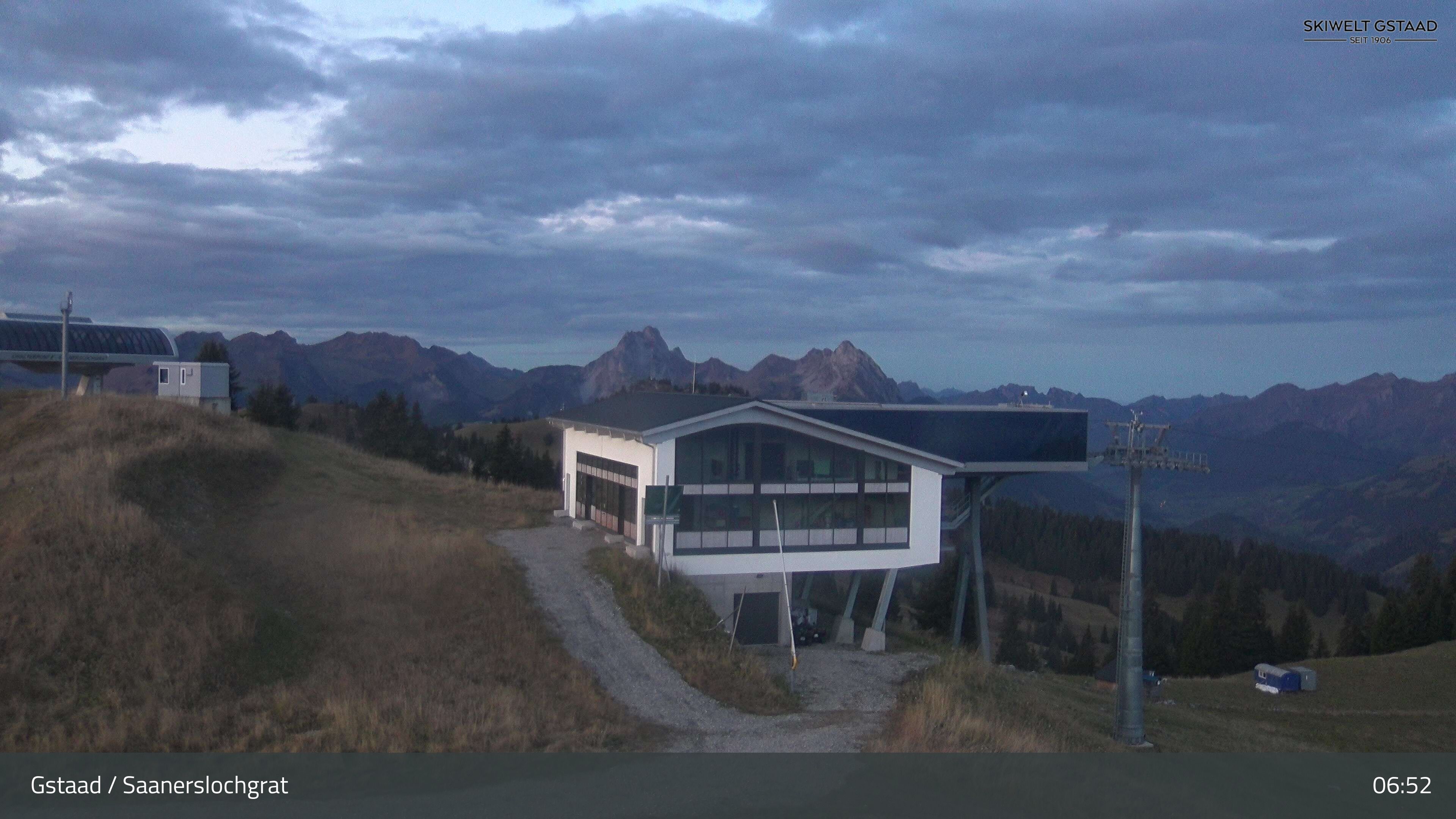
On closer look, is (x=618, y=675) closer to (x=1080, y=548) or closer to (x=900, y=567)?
(x=900, y=567)

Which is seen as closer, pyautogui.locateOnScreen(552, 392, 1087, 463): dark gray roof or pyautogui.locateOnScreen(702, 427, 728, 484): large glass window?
pyautogui.locateOnScreen(702, 427, 728, 484): large glass window

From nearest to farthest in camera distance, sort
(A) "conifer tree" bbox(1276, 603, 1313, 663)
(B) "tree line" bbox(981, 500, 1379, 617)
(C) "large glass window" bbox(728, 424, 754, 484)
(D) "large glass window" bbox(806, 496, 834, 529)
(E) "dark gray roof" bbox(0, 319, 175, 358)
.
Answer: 1. (C) "large glass window" bbox(728, 424, 754, 484)
2. (D) "large glass window" bbox(806, 496, 834, 529)
3. (E) "dark gray roof" bbox(0, 319, 175, 358)
4. (A) "conifer tree" bbox(1276, 603, 1313, 663)
5. (B) "tree line" bbox(981, 500, 1379, 617)

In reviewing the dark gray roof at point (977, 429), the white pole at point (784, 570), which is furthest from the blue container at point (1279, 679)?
the white pole at point (784, 570)

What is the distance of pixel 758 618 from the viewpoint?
96.0 feet

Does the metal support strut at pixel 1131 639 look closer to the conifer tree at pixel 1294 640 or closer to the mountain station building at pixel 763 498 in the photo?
the mountain station building at pixel 763 498

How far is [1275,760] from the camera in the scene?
15.1 metres

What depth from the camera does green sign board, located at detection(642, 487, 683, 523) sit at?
83.1ft

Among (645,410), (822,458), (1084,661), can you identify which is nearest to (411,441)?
(645,410)

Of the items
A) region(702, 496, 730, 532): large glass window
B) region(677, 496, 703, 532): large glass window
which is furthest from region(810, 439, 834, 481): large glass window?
region(677, 496, 703, 532): large glass window

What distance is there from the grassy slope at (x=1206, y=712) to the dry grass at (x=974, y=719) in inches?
1.7

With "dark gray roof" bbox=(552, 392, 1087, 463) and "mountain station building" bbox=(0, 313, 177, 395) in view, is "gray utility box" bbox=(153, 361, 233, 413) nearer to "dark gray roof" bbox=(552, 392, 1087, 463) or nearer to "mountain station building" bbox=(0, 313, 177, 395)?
"mountain station building" bbox=(0, 313, 177, 395)

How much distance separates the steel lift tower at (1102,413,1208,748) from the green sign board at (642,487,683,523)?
36.4 feet

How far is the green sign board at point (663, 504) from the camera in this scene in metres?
25.3

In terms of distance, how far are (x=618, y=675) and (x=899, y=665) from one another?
9.53 metres
